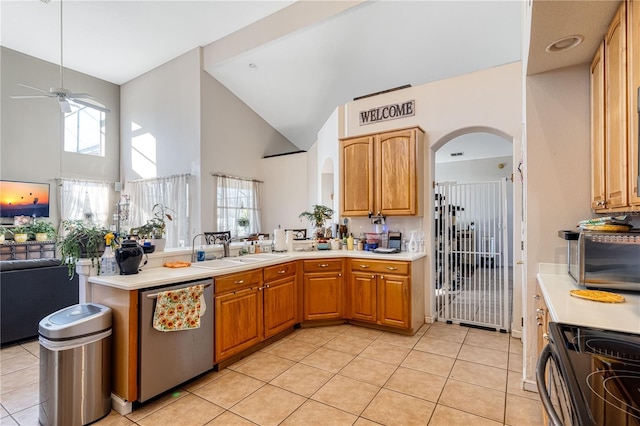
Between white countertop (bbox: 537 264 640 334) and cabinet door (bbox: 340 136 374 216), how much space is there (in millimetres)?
2369

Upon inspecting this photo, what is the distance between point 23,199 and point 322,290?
261 inches

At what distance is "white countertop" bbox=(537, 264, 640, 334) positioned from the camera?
1.32 m

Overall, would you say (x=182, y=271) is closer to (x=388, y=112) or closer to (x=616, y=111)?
(x=616, y=111)

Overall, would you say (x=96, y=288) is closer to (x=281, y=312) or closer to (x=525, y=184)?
(x=281, y=312)

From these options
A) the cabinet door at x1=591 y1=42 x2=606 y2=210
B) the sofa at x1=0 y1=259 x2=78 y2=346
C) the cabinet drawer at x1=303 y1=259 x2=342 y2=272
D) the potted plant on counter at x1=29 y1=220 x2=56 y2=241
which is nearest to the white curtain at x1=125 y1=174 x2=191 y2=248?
the potted plant on counter at x1=29 y1=220 x2=56 y2=241

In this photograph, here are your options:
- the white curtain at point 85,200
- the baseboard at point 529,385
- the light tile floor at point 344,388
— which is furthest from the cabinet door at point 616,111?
the white curtain at point 85,200

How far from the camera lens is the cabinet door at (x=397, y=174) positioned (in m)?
3.80

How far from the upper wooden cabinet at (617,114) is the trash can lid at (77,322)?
10.4 ft

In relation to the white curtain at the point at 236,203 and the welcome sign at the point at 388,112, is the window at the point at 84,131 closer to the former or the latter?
the white curtain at the point at 236,203

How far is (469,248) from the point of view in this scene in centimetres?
391

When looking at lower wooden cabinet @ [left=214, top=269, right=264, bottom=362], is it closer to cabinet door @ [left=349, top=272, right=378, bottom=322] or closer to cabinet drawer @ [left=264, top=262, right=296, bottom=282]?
cabinet drawer @ [left=264, top=262, right=296, bottom=282]

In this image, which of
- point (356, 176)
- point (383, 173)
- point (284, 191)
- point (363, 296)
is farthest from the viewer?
point (284, 191)

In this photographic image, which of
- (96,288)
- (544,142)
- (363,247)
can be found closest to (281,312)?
(363,247)

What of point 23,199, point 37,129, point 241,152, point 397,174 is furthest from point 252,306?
point 37,129
